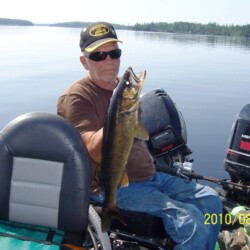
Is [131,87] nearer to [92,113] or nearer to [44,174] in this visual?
[92,113]

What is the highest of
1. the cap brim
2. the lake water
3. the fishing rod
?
the cap brim

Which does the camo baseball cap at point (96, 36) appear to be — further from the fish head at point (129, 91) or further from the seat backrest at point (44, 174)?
the fish head at point (129, 91)

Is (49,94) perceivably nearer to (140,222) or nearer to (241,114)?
(241,114)

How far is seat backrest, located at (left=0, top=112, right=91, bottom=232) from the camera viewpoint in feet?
8.23

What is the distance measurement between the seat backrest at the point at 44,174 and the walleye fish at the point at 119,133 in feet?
0.49

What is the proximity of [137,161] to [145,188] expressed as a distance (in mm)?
229

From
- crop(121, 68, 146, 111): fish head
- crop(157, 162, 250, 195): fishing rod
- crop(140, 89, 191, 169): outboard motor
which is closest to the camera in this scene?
crop(121, 68, 146, 111): fish head

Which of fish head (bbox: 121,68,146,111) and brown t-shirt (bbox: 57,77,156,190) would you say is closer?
fish head (bbox: 121,68,146,111)

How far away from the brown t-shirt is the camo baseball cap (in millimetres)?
270

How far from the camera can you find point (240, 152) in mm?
4234

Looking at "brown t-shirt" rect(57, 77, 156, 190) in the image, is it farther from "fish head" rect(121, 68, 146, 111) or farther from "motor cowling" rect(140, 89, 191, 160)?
"motor cowling" rect(140, 89, 191, 160)

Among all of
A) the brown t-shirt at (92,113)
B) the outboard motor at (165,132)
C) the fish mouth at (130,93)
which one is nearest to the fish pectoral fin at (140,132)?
the fish mouth at (130,93)

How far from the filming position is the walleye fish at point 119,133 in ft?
7.23

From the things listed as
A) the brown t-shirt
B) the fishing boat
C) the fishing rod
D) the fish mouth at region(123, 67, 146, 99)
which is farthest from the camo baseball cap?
the fishing rod
